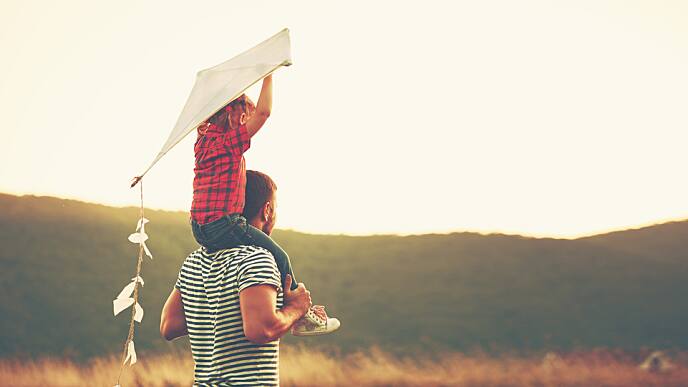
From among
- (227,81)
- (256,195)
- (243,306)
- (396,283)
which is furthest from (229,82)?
(396,283)

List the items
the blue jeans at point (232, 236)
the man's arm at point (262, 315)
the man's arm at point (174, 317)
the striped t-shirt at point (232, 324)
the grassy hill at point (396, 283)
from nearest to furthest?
the man's arm at point (262, 315) < the striped t-shirt at point (232, 324) < the blue jeans at point (232, 236) < the man's arm at point (174, 317) < the grassy hill at point (396, 283)

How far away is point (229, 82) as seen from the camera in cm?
358

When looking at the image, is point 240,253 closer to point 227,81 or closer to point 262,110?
point 262,110

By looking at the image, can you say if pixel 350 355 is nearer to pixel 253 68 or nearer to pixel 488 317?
pixel 488 317

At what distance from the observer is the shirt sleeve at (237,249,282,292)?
11.3ft

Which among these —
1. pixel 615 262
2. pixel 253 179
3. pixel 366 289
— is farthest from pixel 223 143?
pixel 615 262

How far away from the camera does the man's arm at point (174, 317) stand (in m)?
3.96

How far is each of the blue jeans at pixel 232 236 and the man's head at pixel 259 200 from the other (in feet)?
0.19

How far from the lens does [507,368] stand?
68.8 feet

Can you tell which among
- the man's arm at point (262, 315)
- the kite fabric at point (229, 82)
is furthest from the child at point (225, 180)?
the man's arm at point (262, 315)

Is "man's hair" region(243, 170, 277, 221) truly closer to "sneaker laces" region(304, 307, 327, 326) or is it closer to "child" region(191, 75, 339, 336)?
"child" region(191, 75, 339, 336)

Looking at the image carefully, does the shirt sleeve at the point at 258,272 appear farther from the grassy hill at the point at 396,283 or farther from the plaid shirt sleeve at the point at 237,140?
the grassy hill at the point at 396,283

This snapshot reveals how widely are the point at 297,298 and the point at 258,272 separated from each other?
24 cm

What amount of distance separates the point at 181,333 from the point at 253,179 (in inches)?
30.3
